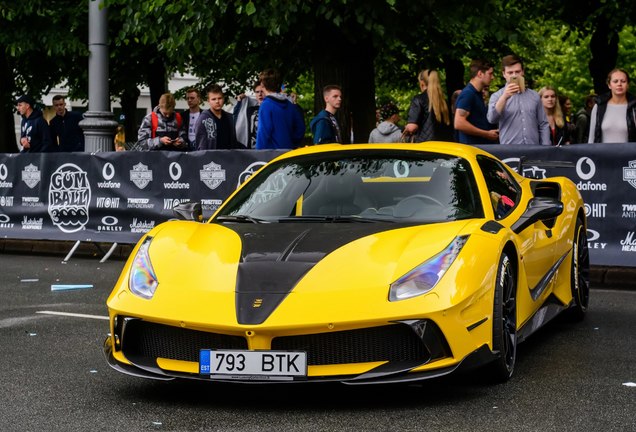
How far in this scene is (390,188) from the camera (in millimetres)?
6941

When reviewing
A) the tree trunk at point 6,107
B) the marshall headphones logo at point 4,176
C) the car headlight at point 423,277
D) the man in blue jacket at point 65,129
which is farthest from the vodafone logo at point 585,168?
the tree trunk at point 6,107

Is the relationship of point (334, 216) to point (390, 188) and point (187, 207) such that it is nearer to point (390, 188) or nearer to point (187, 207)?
point (390, 188)

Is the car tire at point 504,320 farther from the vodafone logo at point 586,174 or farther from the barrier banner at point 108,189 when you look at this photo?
the barrier banner at point 108,189

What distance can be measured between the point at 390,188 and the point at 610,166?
5.01 m

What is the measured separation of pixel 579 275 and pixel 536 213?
191 cm

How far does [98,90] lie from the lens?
16203 mm

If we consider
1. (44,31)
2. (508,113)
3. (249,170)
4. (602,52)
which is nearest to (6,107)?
(44,31)

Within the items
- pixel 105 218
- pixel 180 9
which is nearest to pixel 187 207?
pixel 105 218

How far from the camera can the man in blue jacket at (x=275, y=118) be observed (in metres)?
13.3

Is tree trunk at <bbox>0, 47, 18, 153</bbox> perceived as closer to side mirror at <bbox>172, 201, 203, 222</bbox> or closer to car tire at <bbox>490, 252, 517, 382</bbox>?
side mirror at <bbox>172, 201, 203, 222</bbox>

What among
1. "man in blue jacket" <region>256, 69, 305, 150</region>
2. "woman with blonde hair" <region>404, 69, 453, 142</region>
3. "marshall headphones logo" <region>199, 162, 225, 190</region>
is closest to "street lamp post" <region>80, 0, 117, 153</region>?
"marshall headphones logo" <region>199, 162, 225, 190</region>

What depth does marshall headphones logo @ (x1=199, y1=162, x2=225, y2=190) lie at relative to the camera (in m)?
13.5

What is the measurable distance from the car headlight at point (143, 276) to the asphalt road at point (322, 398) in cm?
52

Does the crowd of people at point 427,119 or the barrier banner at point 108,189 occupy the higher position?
the crowd of people at point 427,119
